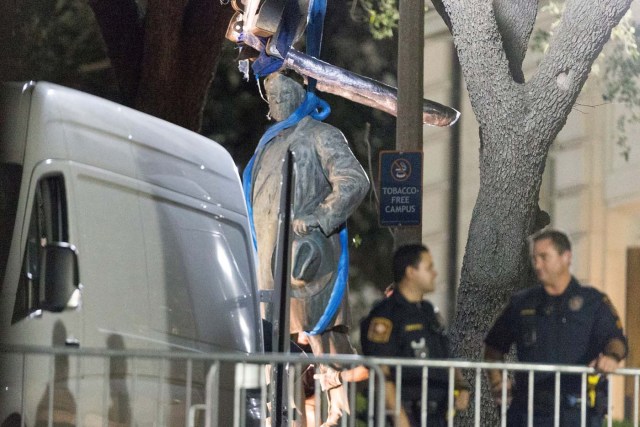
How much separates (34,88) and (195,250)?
1.39 metres

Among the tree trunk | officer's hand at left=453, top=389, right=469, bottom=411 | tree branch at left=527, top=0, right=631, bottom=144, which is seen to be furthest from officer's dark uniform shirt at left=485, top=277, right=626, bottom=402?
the tree trunk

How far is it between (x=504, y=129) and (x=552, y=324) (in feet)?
8.48

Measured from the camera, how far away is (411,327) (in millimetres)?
6723

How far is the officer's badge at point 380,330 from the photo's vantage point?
6711 millimetres

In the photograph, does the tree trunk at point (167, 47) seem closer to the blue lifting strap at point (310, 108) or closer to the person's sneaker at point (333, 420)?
the blue lifting strap at point (310, 108)

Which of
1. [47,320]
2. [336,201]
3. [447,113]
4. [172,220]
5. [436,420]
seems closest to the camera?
[47,320]

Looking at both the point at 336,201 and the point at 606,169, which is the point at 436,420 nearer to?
the point at 336,201

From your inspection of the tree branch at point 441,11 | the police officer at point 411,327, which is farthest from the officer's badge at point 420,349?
the tree branch at point 441,11

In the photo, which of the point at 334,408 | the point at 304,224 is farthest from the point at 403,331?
the point at 304,224

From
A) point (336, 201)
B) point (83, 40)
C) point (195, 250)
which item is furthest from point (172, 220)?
point (83, 40)

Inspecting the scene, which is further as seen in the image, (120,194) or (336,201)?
(336,201)

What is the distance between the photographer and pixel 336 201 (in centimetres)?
823

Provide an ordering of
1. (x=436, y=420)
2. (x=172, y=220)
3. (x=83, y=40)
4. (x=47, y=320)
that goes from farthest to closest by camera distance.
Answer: (x=83, y=40)
(x=172, y=220)
(x=436, y=420)
(x=47, y=320)

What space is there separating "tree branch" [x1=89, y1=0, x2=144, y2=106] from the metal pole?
85.6 inches
